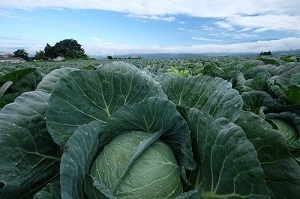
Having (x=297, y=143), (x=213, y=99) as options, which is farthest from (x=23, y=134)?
(x=297, y=143)

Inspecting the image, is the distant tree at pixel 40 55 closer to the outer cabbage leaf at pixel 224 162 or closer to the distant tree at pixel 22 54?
the distant tree at pixel 22 54

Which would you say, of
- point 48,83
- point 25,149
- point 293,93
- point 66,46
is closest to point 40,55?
point 66,46

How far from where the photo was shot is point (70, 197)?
1088 millimetres

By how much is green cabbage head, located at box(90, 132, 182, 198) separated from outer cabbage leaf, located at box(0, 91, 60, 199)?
279 mm

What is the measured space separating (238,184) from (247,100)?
46.0 inches

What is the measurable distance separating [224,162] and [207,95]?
43 centimetres

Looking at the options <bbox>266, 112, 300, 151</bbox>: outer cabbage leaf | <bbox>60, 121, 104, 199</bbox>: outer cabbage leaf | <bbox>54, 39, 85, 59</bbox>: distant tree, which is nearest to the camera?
<bbox>60, 121, 104, 199</bbox>: outer cabbage leaf

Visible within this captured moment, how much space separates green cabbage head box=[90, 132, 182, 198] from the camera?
46.8 inches

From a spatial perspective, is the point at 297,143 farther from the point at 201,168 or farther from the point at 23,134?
the point at 23,134

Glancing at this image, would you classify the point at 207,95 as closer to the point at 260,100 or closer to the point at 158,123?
the point at 158,123

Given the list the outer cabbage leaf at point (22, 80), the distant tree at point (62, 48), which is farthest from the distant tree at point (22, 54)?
the outer cabbage leaf at point (22, 80)

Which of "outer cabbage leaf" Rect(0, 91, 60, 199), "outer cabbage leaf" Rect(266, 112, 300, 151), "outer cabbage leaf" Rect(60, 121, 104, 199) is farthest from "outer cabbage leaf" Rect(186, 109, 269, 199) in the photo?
"outer cabbage leaf" Rect(266, 112, 300, 151)

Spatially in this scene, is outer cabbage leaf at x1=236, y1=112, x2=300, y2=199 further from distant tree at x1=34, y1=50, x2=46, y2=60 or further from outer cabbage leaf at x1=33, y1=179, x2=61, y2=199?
distant tree at x1=34, y1=50, x2=46, y2=60

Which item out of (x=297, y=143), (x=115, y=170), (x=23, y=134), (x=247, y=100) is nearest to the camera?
(x=115, y=170)
